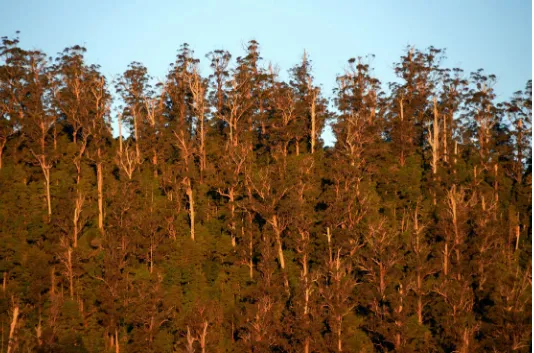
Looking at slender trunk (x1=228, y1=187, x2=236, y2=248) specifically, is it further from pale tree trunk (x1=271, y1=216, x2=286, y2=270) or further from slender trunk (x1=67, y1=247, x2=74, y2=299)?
slender trunk (x1=67, y1=247, x2=74, y2=299)

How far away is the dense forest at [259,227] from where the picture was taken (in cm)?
3894

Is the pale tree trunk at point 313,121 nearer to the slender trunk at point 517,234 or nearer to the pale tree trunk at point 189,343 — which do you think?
the slender trunk at point 517,234

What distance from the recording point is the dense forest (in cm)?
3894

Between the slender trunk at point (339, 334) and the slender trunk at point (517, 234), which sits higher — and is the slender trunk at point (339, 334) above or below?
below

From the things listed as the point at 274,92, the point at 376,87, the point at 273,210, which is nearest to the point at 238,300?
the point at 273,210

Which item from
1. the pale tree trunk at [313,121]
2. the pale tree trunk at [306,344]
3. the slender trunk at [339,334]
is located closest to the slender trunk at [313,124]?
the pale tree trunk at [313,121]

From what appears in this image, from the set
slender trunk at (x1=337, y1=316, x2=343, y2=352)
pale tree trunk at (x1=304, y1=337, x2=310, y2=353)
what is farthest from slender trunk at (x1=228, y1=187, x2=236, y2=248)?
slender trunk at (x1=337, y1=316, x2=343, y2=352)

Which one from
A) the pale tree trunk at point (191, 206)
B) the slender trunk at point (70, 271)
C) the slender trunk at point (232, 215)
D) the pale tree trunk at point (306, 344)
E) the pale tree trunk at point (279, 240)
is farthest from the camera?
the pale tree trunk at point (191, 206)

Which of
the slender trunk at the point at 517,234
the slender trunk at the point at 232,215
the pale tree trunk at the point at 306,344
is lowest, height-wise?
the pale tree trunk at the point at 306,344

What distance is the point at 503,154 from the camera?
6062 centimetres

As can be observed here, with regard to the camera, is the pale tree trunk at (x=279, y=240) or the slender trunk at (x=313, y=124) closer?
the pale tree trunk at (x=279, y=240)

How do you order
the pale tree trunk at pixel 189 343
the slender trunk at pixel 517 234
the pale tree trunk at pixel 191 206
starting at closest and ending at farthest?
the pale tree trunk at pixel 189 343 → the pale tree trunk at pixel 191 206 → the slender trunk at pixel 517 234

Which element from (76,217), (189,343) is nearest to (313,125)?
(76,217)

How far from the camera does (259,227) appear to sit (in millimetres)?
48500
